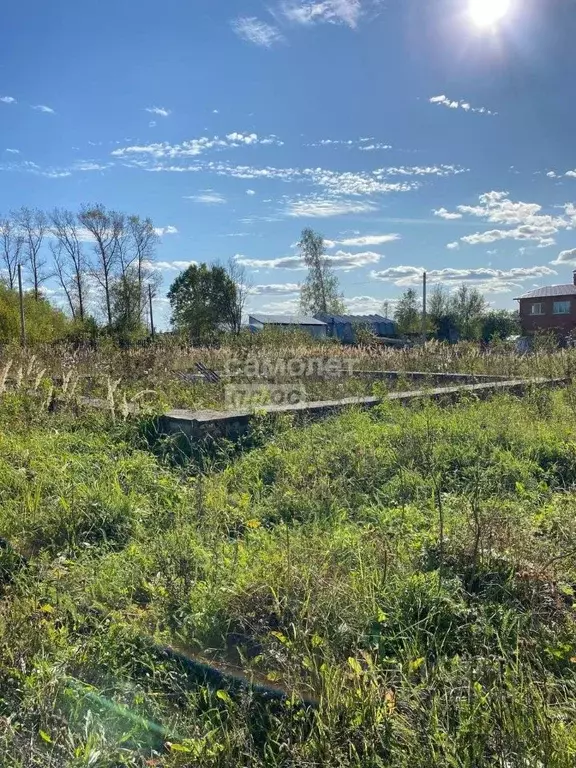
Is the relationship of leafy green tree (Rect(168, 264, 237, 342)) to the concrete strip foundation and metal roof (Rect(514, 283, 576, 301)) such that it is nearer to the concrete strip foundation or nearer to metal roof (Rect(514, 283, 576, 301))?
metal roof (Rect(514, 283, 576, 301))

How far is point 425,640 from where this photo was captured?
217 centimetres

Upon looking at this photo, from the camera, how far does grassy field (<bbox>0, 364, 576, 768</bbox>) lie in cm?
169

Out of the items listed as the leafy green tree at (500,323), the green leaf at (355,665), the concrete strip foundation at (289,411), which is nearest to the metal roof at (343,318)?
the leafy green tree at (500,323)

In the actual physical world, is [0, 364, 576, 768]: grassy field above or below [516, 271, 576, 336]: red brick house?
below

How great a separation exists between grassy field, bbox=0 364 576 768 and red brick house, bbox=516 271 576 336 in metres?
39.3

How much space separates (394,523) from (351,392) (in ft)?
15.5

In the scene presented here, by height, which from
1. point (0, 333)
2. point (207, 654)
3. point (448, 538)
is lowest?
point (207, 654)

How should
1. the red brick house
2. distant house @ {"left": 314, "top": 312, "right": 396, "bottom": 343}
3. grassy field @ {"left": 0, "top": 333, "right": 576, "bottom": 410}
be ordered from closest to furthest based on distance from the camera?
grassy field @ {"left": 0, "top": 333, "right": 576, "bottom": 410} → the red brick house → distant house @ {"left": 314, "top": 312, "right": 396, "bottom": 343}

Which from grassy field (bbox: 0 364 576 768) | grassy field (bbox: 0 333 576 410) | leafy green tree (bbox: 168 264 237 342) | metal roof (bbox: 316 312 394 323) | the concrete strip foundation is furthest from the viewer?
metal roof (bbox: 316 312 394 323)

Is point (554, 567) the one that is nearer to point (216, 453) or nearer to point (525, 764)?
point (525, 764)

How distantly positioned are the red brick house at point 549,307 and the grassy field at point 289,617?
39.3m

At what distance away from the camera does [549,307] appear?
41.5 m

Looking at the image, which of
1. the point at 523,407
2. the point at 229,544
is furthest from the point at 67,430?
the point at 523,407

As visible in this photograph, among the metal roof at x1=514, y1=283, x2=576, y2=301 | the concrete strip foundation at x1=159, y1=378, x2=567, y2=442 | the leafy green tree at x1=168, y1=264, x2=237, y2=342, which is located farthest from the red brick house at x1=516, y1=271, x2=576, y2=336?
the concrete strip foundation at x1=159, y1=378, x2=567, y2=442
